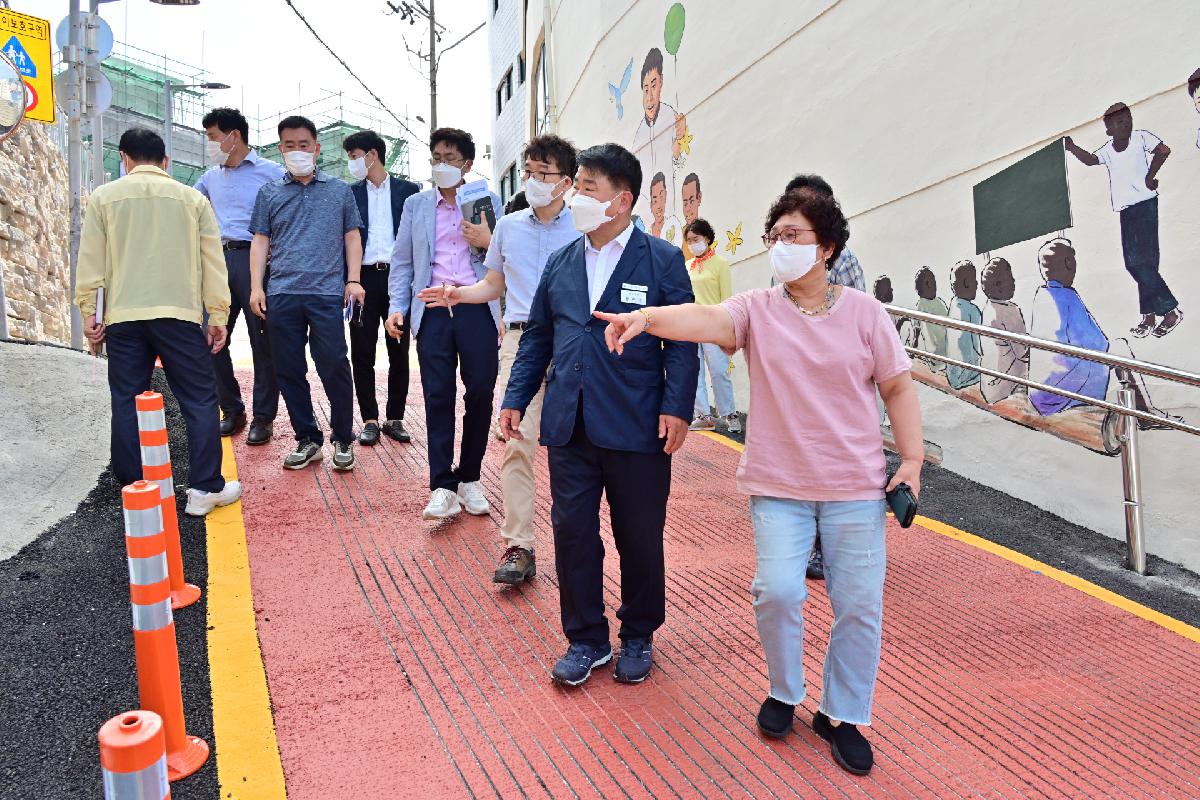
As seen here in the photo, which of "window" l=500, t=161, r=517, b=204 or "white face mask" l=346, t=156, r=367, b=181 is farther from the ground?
"window" l=500, t=161, r=517, b=204

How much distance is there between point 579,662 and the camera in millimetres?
2920

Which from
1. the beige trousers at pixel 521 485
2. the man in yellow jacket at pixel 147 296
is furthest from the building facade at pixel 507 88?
the beige trousers at pixel 521 485

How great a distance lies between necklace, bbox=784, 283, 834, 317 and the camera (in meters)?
2.56

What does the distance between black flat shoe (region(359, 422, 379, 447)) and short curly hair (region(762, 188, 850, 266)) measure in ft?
13.0

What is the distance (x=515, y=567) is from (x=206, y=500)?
177cm

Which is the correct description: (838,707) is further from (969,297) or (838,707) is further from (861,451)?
(969,297)

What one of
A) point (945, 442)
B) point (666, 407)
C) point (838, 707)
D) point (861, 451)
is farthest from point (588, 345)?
point (945, 442)

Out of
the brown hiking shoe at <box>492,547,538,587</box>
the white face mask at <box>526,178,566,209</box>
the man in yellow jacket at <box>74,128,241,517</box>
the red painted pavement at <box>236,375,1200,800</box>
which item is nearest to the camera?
the red painted pavement at <box>236,375,1200,800</box>

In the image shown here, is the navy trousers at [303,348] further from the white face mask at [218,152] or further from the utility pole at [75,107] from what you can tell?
the utility pole at [75,107]

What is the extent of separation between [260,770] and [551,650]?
1117 millimetres

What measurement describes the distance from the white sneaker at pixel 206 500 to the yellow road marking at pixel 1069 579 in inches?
150

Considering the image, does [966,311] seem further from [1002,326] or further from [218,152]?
[218,152]

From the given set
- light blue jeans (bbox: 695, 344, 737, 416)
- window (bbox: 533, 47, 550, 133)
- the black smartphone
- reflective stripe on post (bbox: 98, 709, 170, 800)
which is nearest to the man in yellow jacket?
reflective stripe on post (bbox: 98, 709, 170, 800)

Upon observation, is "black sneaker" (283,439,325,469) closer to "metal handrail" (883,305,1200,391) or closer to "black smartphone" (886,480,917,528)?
"metal handrail" (883,305,1200,391)
